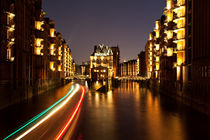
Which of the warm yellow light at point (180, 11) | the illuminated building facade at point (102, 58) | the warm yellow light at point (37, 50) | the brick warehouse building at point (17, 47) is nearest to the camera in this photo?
the brick warehouse building at point (17, 47)

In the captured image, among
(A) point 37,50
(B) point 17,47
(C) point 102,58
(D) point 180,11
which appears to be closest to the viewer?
(B) point 17,47

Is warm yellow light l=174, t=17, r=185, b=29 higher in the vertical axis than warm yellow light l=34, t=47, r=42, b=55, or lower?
→ higher

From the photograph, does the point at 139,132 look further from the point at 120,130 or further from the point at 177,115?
the point at 177,115

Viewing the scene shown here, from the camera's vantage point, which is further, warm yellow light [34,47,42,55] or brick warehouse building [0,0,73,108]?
warm yellow light [34,47,42,55]

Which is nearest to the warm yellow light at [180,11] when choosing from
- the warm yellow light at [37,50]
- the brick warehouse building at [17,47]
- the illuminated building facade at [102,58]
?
the brick warehouse building at [17,47]

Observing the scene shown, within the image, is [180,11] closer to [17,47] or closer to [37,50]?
[17,47]

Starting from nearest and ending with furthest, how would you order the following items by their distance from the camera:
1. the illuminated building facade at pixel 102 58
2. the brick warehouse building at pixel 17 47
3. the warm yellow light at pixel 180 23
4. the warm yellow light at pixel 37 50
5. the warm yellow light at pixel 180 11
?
the brick warehouse building at pixel 17 47 → the warm yellow light at pixel 180 11 → the warm yellow light at pixel 180 23 → the warm yellow light at pixel 37 50 → the illuminated building facade at pixel 102 58

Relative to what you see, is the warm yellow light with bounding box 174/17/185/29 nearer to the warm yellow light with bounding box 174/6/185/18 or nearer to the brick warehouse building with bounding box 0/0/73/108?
the warm yellow light with bounding box 174/6/185/18

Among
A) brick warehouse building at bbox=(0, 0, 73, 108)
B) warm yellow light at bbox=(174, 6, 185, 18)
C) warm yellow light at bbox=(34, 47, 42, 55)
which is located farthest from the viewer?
warm yellow light at bbox=(34, 47, 42, 55)

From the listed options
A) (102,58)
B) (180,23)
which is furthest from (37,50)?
(102,58)

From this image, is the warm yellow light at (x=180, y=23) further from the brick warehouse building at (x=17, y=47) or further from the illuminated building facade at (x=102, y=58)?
the illuminated building facade at (x=102, y=58)

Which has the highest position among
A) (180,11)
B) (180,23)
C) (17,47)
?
(180,11)

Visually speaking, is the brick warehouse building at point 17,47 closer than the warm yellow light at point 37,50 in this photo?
Yes

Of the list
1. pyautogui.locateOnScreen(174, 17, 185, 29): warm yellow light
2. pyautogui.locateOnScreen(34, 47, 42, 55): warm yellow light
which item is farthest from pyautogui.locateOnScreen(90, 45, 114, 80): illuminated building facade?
pyautogui.locateOnScreen(174, 17, 185, 29): warm yellow light
